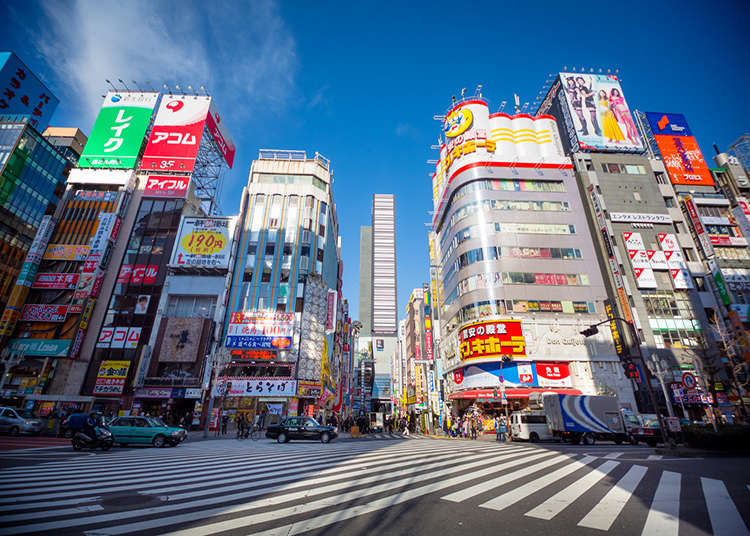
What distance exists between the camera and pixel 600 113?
2026 inches

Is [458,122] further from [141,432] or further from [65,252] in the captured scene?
[65,252]

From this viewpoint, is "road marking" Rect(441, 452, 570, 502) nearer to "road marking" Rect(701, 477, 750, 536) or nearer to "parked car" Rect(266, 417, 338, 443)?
"road marking" Rect(701, 477, 750, 536)

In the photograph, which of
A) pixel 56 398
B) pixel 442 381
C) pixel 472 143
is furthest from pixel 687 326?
pixel 56 398

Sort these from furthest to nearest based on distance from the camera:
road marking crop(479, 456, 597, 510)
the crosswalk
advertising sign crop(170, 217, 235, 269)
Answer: advertising sign crop(170, 217, 235, 269)
road marking crop(479, 456, 597, 510)
the crosswalk

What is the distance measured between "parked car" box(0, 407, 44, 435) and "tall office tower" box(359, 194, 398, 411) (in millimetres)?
109062

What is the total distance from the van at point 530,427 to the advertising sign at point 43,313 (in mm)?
46590

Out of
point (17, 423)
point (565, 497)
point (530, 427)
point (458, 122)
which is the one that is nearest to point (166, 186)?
point (17, 423)

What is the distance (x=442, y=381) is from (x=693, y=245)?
122 ft

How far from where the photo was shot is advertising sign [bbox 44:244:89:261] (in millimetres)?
38656

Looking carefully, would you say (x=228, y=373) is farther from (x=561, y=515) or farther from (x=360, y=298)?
(x=360, y=298)

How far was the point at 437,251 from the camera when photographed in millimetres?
56438

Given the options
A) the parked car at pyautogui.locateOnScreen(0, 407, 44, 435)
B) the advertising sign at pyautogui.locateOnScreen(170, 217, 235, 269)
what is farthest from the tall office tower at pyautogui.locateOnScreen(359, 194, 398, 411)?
the parked car at pyautogui.locateOnScreen(0, 407, 44, 435)

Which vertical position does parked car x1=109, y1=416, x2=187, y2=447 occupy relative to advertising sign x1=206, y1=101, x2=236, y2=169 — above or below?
below

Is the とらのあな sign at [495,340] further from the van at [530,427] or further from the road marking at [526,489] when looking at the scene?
the road marking at [526,489]
